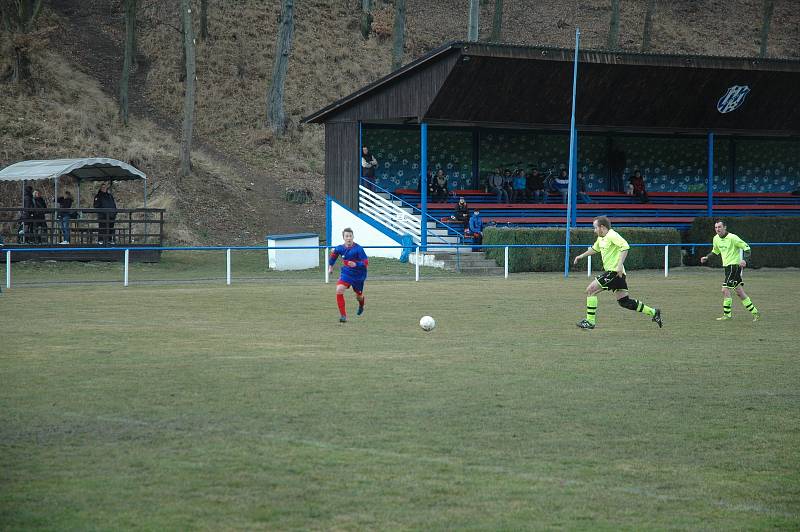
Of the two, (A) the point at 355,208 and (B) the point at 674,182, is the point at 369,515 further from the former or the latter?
(B) the point at 674,182

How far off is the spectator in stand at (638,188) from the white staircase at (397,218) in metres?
10.2

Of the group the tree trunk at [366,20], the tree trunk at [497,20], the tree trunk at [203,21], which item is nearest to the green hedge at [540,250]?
the tree trunk at [497,20]

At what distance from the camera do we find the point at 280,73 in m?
52.7

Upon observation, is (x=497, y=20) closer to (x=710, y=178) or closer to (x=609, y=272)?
(x=710, y=178)

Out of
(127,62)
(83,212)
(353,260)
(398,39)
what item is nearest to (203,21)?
(127,62)

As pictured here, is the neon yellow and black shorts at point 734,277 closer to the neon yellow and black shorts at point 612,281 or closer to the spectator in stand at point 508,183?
the neon yellow and black shorts at point 612,281

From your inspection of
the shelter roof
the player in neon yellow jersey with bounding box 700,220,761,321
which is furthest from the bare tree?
the player in neon yellow jersey with bounding box 700,220,761,321

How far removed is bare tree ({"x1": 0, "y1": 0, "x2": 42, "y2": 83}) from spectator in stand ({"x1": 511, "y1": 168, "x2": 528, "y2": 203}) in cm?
2396

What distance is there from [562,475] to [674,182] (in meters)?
42.3

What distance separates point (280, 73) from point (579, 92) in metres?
18.7

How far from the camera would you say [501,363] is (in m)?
14.1

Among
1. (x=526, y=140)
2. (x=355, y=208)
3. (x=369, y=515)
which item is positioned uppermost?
(x=526, y=140)

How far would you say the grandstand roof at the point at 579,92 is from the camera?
36.4 m

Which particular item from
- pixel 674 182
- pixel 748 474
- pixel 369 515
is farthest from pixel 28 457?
pixel 674 182
